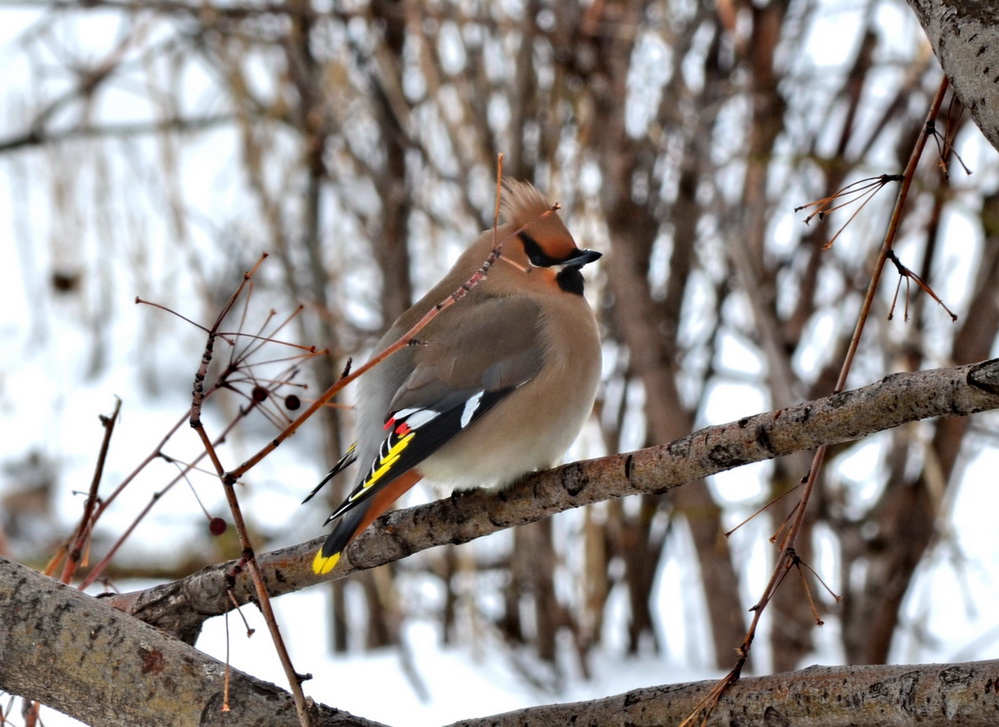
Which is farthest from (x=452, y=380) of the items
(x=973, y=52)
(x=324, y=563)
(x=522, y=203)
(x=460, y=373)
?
(x=973, y=52)

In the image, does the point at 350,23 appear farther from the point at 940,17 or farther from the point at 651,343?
the point at 940,17

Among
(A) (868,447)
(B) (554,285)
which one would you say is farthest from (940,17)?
(A) (868,447)

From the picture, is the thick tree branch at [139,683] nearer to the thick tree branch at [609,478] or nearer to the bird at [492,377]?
the thick tree branch at [609,478]

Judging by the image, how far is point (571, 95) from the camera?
3713 mm

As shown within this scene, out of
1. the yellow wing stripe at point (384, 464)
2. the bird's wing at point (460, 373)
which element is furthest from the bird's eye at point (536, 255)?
the yellow wing stripe at point (384, 464)

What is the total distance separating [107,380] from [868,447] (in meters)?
4.01

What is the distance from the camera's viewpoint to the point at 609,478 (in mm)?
1604

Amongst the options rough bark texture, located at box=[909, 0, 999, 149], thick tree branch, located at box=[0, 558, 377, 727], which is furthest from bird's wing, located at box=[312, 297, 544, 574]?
rough bark texture, located at box=[909, 0, 999, 149]

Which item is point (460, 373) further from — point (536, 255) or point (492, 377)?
point (536, 255)

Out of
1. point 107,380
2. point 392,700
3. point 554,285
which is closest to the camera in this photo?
point 554,285

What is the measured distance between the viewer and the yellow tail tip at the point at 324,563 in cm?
173

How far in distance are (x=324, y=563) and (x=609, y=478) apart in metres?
Answer: 0.43

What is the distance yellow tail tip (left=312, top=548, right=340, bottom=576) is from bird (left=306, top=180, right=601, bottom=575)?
0.16m

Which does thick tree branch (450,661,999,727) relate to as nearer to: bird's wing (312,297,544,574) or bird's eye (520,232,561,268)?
bird's wing (312,297,544,574)
